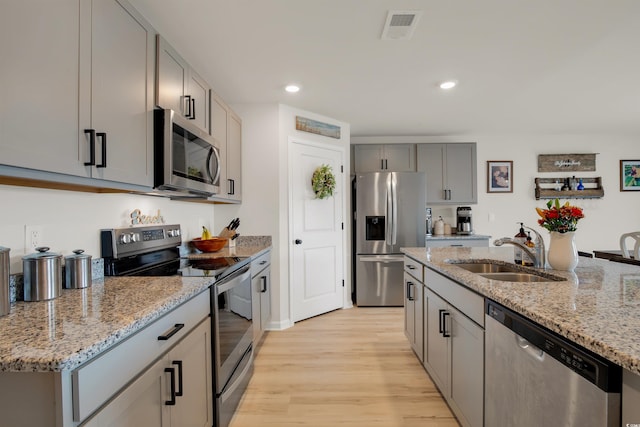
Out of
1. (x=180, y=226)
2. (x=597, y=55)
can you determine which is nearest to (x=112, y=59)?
(x=180, y=226)

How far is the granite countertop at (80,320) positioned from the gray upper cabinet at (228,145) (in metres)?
1.32

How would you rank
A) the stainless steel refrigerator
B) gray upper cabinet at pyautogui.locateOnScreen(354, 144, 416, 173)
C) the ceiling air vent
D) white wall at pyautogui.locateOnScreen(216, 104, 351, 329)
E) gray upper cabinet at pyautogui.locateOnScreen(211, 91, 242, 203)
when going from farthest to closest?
1. gray upper cabinet at pyautogui.locateOnScreen(354, 144, 416, 173)
2. the stainless steel refrigerator
3. white wall at pyautogui.locateOnScreen(216, 104, 351, 329)
4. gray upper cabinet at pyautogui.locateOnScreen(211, 91, 242, 203)
5. the ceiling air vent

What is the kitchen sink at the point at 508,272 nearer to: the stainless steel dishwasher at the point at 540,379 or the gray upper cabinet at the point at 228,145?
the stainless steel dishwasher at the point at 540,379

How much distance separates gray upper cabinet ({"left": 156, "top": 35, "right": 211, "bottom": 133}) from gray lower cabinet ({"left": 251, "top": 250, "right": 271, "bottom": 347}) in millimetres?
1157

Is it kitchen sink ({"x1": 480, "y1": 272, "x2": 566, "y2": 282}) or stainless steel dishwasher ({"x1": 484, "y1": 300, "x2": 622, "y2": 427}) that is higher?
kitchen sink ({"x1": 480, "y1": 272, "x2": 566, "y2": 282})

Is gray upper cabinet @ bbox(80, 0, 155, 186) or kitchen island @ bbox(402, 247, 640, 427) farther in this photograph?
gray upper cabinet @ bbox(80, 0, 155, 186)

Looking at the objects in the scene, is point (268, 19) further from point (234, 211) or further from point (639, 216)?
point (639, 216)

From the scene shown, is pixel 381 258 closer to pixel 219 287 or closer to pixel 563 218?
pixel 563 218

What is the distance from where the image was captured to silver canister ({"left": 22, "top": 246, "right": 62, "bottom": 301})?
1160 mm

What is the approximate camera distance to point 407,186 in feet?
13.6

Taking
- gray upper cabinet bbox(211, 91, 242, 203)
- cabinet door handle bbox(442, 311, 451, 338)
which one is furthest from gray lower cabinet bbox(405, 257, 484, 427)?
gray upper cabinet bbox(211, 91, 242, 203)

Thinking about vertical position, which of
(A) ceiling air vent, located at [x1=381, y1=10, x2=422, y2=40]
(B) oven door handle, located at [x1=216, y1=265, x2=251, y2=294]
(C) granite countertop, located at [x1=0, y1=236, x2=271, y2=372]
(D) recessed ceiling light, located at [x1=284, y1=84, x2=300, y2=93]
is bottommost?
(B) oven door handle, located at [x1=216, y1=265, x2=251, y2=294]

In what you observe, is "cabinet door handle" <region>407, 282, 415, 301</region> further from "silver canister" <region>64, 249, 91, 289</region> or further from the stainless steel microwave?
"silver canister" <region>64, 249, 91, 289</region>

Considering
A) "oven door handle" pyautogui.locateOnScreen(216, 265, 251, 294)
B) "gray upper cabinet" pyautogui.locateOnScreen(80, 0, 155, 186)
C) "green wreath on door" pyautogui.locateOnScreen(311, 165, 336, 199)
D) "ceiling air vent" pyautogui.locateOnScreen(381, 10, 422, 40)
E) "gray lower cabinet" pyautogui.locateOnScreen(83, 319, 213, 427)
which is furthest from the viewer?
"green wreath on door" pyautogui.locateOnScreen(311, 165, 336, 199)
